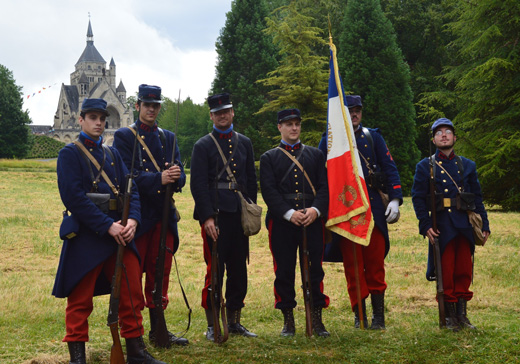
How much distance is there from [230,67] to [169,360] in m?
28.2

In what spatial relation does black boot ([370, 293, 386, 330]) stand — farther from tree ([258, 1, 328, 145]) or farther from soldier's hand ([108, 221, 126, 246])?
tree ([258, 1, 328, 145])

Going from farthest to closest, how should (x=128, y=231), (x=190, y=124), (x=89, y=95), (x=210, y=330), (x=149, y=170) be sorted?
(x=89, y=95), (x=190, y=124), (x=210, y=330), (x=149, y=170), (x=128, y=231)

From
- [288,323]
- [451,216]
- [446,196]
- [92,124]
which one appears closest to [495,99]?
[446,196]

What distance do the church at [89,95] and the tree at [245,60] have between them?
190 feet

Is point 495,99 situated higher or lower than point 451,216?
higher

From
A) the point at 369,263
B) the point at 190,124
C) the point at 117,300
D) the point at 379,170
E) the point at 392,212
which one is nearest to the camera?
the point at 117,300

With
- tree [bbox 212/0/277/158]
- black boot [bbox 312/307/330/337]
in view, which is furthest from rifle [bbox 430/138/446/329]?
tree [bbox 212/0/277/158]

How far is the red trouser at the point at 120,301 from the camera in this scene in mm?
4992

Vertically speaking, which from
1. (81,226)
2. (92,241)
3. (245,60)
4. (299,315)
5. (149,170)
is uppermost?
(245,60)

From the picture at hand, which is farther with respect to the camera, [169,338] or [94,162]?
[169,338]

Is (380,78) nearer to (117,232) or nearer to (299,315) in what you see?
(299,315)

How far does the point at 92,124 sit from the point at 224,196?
5.03 ft

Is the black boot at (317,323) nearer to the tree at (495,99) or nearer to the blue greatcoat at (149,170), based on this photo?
the blue greatcoat at (149,170)

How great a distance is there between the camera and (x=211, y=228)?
5.91 metres
